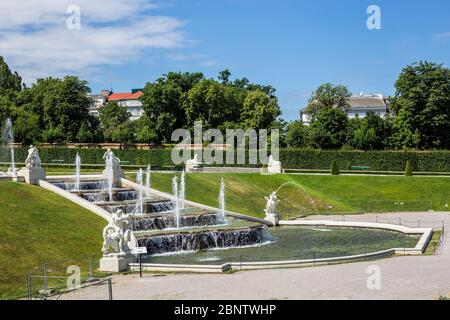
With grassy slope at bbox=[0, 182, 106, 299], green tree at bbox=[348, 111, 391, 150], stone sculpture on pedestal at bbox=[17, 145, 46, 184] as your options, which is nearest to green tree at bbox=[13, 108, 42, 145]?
green tree at bbox=[348, 111, 391, 150]

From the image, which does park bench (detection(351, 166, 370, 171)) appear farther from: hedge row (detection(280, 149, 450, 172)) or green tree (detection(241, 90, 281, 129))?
green tree (detection(241, 90, 281, 129))

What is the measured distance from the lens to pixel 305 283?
22.3m

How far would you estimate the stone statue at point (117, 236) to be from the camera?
90.4 ft

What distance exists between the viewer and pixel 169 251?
Answer: 33531 millimetres

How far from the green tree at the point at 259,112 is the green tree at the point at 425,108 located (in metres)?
21.9

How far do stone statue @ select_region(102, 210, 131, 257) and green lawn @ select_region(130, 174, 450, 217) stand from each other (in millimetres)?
21480

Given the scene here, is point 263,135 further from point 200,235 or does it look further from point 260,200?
point 200,235

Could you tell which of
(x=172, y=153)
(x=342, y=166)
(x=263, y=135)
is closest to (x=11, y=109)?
(x=172, y=153)

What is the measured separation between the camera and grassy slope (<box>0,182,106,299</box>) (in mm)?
26125

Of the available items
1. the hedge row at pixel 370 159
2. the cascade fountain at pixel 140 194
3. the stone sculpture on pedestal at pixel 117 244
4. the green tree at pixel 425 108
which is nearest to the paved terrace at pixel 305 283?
the stone sculpture on pedestal at pixel 117 244

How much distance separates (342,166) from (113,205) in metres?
40.4

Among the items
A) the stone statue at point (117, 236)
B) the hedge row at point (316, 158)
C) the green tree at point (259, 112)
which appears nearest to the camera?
the stone statue at point (117, 236)

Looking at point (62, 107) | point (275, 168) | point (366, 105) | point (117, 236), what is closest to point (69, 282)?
point (117, 236)

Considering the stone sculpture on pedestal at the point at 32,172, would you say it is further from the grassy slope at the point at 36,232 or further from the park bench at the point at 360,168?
the park bench at the point at 360,168
